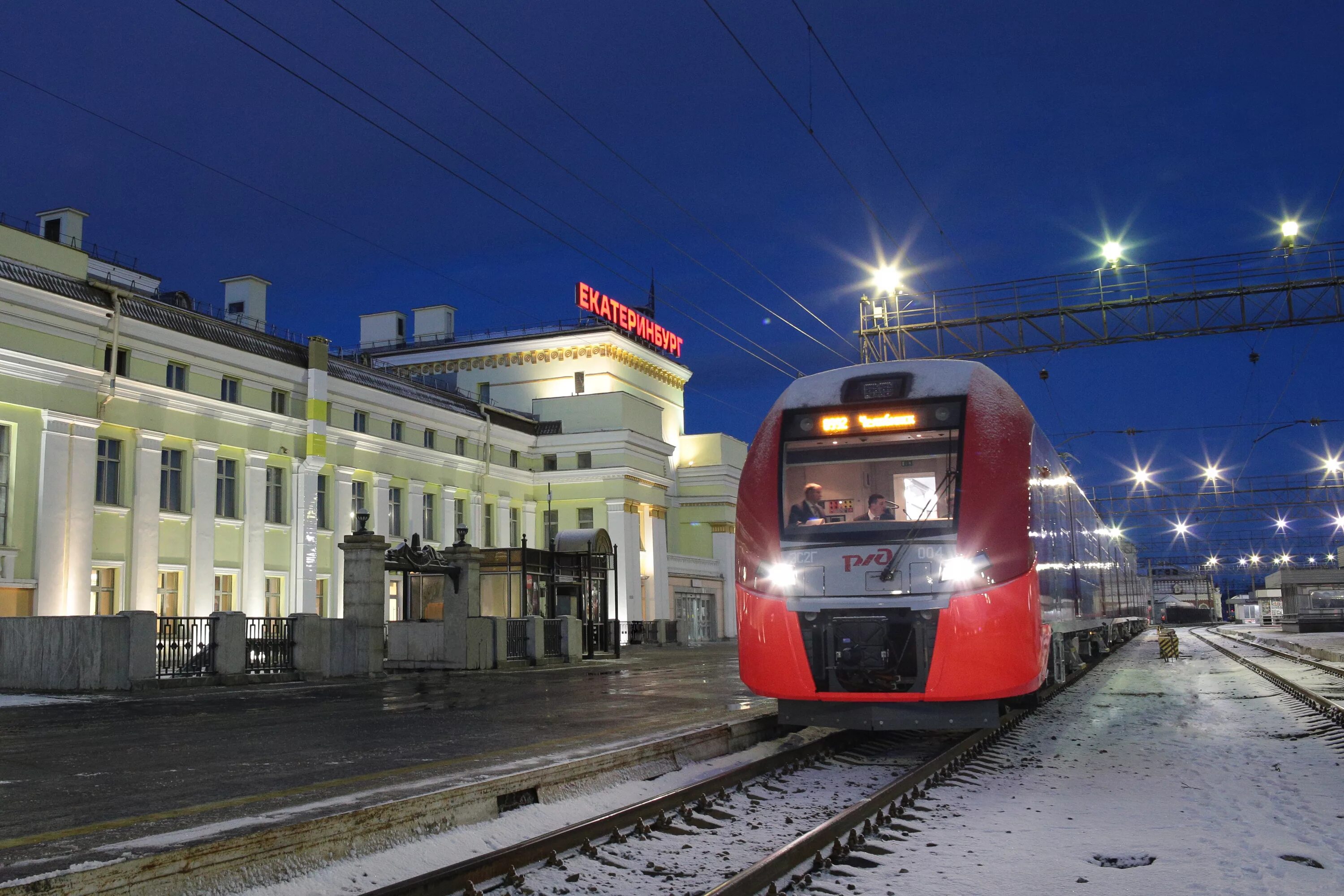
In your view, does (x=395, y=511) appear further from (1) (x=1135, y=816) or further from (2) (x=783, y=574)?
(1) (x=1135, y=816)

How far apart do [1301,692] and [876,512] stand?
11207mm

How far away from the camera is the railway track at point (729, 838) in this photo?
6238 millimetres

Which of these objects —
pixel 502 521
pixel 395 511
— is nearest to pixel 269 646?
pixel 395 511

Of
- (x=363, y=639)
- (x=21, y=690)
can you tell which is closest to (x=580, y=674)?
(x=363, y=639)

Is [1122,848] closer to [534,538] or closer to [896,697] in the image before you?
[896,697]

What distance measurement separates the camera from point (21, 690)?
20391 millimetres

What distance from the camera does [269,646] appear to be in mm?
23391

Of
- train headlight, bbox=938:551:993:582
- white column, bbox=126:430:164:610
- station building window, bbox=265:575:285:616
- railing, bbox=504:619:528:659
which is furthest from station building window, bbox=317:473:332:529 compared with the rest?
train headlight, bbox=938:551:993:582

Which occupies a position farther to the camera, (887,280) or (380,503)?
(380,503)

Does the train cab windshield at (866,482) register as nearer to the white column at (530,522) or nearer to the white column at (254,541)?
the white column at (254,541)

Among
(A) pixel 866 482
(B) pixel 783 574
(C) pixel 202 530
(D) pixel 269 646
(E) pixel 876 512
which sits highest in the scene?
(C) pixel 202 530

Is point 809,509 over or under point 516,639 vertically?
over

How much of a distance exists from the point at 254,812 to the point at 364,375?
1539 inches

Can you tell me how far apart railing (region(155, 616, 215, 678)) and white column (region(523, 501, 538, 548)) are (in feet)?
102
